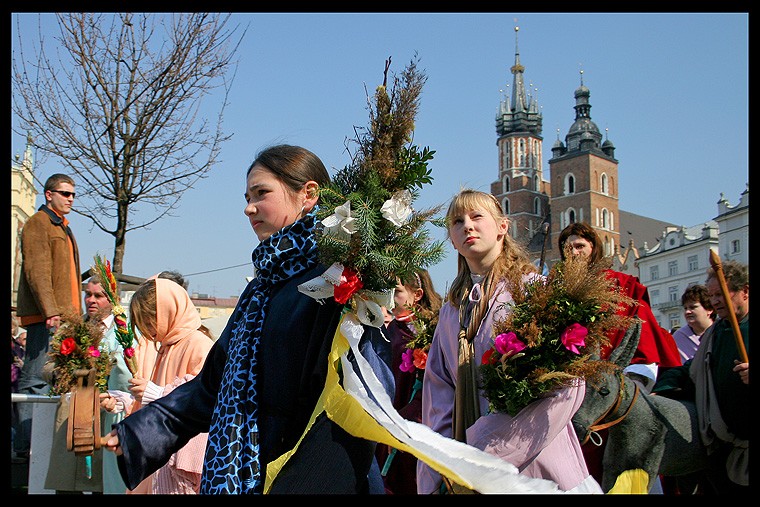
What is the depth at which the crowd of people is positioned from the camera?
277 centimetres

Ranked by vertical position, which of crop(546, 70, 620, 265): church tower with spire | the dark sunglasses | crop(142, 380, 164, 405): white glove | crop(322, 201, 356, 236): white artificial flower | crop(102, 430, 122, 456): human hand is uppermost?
crop(546, 70, 620, 265): church tower with spire

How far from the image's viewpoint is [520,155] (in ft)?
415

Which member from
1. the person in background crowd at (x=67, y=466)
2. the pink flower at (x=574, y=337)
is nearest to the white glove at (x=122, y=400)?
the person in background crowd at (x=67, y=466)

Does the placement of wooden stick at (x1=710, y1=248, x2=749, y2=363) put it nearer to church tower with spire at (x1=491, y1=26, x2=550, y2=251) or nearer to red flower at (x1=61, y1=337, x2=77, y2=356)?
red flower at (x1=61, y1=337, x2=77, y2=356)

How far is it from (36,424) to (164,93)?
5042 mm

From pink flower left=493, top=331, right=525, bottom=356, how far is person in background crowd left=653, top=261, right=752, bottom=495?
1.74m

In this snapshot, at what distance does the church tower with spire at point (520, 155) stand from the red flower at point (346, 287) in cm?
11373

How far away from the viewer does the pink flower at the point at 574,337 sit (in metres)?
3.21

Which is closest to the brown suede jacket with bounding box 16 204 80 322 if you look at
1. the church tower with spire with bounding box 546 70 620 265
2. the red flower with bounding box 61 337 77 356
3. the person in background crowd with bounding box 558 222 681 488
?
the red flower with bounding box 61 337 77 356

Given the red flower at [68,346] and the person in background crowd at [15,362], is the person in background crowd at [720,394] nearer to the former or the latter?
the red flower at [68,346]

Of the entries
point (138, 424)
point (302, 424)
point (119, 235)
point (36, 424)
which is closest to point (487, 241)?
point (302, 424)

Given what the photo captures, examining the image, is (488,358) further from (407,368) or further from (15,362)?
(15,362)
